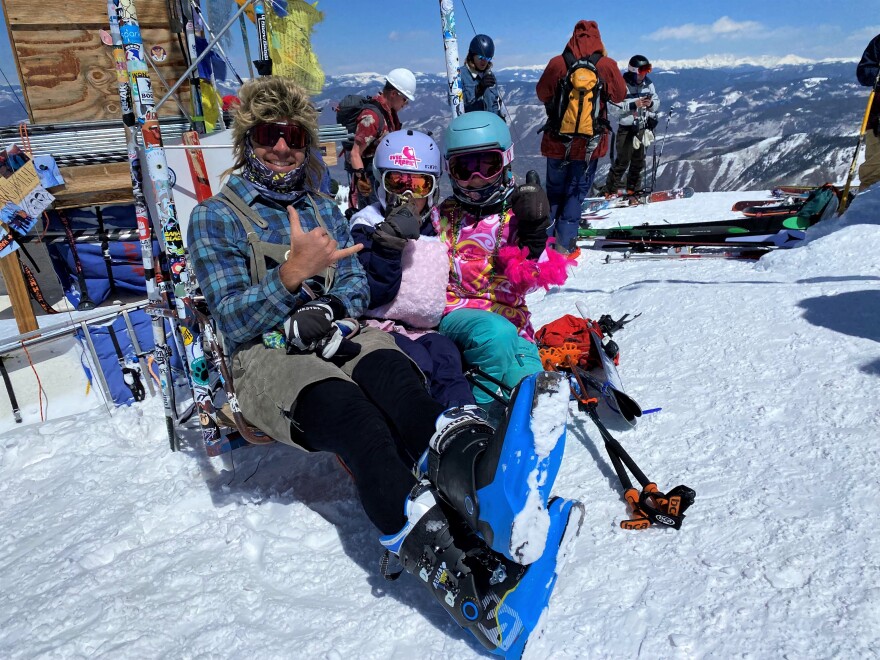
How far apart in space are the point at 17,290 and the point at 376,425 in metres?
4.55

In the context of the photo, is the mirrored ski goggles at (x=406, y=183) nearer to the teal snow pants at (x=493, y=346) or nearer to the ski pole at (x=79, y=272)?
the teal snow pants at (x=493, y=346)

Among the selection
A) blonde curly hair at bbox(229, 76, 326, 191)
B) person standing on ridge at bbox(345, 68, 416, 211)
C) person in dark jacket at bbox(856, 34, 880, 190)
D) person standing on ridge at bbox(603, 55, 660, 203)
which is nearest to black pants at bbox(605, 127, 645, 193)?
person standing on ridge at bbox(603, 55, 660, 203)

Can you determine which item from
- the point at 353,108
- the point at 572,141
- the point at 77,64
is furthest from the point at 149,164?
the point at 77,64

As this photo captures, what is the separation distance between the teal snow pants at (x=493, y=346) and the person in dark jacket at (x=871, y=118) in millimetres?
5997

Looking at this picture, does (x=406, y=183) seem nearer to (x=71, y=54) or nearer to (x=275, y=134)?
(x=275, y=134)

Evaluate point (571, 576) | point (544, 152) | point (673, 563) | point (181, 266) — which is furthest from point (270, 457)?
point (544, 152)

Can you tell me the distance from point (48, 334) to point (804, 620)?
418 cm

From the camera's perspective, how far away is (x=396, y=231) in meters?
2.58

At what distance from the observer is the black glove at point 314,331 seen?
2168 mm

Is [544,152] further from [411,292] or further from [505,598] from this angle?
[505,598]

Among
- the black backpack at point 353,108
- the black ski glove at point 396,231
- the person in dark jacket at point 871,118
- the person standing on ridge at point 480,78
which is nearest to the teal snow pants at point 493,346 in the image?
the black ski glove at point 396,231

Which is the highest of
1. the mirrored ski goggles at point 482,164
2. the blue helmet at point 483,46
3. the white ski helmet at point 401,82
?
the blue helmet at point 483,46

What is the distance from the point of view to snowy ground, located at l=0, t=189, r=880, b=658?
1.67 meters

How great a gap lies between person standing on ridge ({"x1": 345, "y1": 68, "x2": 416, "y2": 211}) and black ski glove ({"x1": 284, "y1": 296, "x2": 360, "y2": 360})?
8.35 ft
